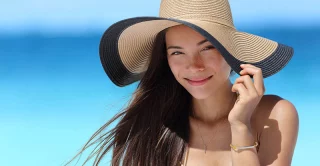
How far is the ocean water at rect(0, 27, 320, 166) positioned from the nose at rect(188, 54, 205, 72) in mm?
2463

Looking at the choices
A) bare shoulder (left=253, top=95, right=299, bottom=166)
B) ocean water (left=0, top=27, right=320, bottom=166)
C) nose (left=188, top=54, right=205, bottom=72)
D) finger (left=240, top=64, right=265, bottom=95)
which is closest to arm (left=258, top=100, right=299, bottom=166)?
bare shoulder (left=253, top=95, right=299, bottom=166)

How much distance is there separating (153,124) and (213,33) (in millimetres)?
854

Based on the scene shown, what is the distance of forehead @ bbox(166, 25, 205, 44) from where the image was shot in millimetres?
3150

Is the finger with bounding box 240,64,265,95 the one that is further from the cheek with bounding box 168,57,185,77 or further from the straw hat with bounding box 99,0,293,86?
the cheek with bounding box 168,57,185,77

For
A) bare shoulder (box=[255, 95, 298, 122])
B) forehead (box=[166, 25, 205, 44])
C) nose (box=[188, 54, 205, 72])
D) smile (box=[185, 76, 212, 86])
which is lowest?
bare shoulder (box=[255, 95, 298, 122])

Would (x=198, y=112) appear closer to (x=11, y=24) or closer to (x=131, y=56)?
(x=131, y=56)

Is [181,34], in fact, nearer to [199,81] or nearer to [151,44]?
[199,81]

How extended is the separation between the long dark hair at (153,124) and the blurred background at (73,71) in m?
2.30

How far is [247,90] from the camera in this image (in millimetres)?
3049

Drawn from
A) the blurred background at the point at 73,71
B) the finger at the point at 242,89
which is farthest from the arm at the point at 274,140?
the blurred background at the point at 73,71

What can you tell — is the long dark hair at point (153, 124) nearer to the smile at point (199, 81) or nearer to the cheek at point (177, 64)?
the cheek at point (177, 64)

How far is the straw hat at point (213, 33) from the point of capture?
3.10m

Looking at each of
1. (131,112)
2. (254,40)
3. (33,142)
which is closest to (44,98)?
(33,142)

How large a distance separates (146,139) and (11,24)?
7267 mm
